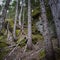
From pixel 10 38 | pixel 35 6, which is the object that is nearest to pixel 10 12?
pixel 35 6

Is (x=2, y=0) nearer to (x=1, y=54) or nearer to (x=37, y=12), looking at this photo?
(x=37, y=12)

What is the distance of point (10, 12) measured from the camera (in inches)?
1086

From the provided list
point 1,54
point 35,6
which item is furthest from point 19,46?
point 35,6

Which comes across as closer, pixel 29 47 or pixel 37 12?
pixel 29 47

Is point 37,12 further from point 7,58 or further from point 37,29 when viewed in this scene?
point 7,58

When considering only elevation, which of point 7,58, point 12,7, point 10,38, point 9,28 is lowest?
point 7,58

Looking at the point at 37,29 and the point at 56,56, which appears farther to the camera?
the point at 37,29

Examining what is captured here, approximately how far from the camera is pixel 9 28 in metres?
19.0

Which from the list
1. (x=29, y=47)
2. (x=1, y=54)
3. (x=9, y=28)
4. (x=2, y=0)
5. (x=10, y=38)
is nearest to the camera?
(x=1, y=54)

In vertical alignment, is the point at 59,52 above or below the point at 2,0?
below

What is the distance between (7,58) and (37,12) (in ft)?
35.7

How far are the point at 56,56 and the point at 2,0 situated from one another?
20047 mm

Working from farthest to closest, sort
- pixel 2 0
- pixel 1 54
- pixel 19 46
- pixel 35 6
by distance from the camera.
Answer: pixel 2 0, pixel 35 6, pixel 19 46, pixel 1 54

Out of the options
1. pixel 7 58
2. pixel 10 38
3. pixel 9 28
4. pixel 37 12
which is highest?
pixel 37 12
